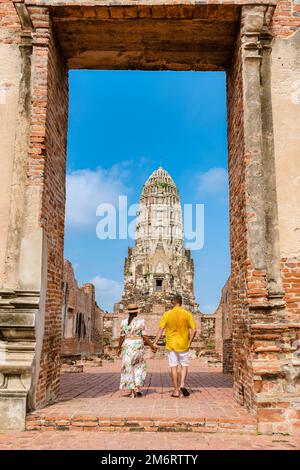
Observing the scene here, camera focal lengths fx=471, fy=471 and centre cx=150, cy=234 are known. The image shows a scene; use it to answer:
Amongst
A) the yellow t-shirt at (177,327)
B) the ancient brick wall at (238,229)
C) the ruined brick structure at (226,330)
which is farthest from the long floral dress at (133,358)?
the ruined brick structure at (226,330)

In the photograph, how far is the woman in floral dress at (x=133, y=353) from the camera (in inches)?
302

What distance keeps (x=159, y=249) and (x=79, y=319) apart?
32196 millimetres

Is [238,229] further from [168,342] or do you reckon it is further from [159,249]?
[159,249]

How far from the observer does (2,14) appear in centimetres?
736

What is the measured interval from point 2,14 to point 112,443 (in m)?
6.43

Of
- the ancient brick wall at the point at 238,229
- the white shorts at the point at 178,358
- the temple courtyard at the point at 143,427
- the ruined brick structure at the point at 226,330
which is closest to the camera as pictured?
the temple courtyard at the point at 143,427

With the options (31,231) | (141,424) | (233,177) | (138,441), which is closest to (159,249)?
(233,177)

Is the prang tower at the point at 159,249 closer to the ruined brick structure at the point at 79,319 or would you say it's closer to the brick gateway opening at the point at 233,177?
the ruined brick structure at the point at 79,319

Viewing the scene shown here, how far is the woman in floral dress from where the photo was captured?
7.68 metres

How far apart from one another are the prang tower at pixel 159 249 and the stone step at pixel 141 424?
48812mm

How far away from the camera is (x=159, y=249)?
5822cm

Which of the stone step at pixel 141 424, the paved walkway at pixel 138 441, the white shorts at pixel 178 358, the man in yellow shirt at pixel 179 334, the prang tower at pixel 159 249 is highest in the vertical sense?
the prang tower at pixel 159 249

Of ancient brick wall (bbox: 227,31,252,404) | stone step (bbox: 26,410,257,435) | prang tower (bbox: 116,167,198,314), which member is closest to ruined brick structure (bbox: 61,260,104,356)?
ancient brick wall (bbox: 227,31,252,404)
